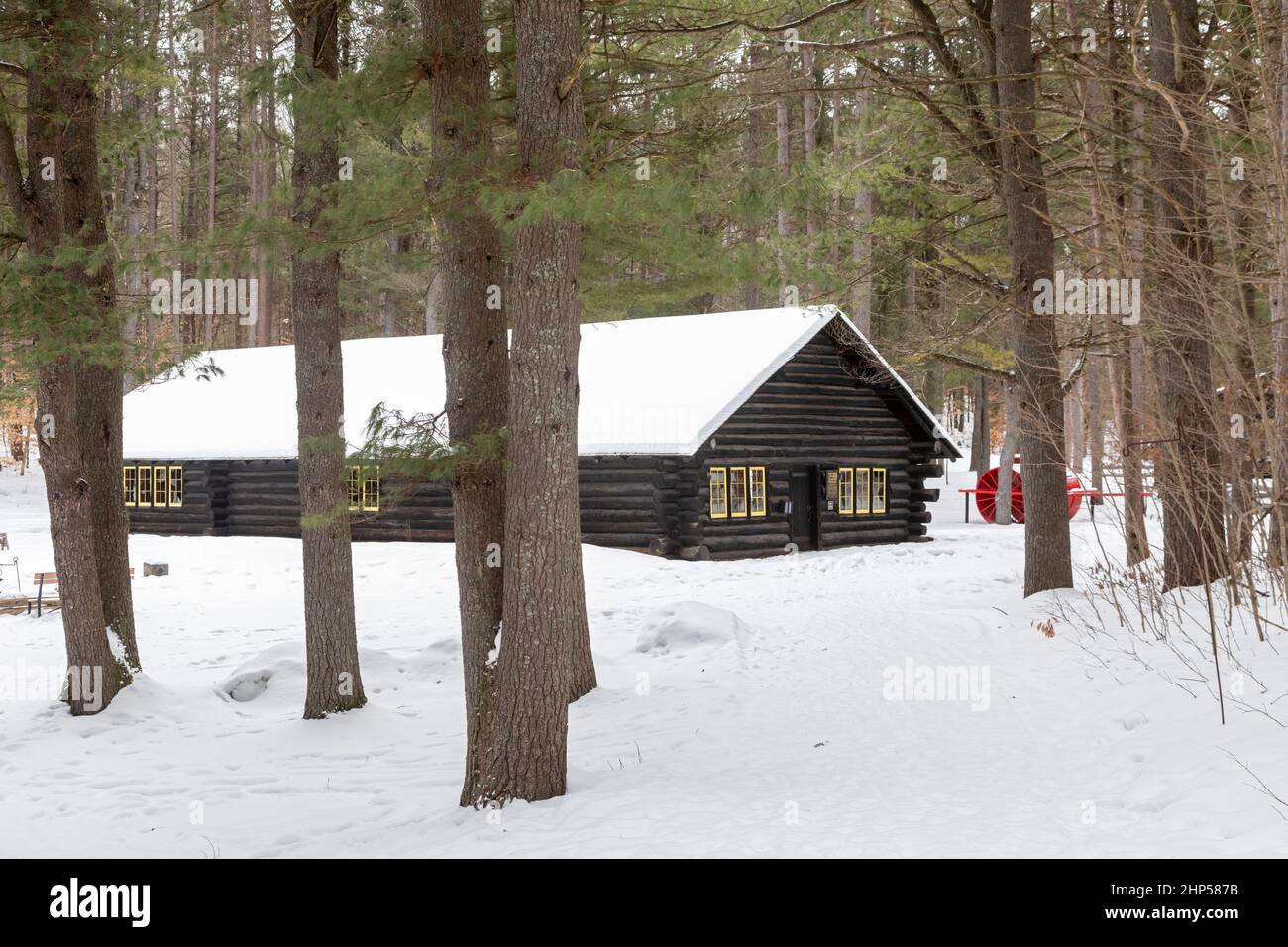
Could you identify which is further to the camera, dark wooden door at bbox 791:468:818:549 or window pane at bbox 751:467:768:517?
dark wooden door at bbox 791:468:818:549

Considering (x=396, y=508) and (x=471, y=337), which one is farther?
(x=396, y=508)

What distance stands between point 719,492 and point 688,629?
30.9 feet

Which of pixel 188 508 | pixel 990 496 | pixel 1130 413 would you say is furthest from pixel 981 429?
pixel 1130 413

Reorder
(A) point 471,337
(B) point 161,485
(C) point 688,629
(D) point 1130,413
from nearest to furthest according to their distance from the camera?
(A) point 471,337, (D) point 1130,413, (C) point 688,629, (B) point 161,485

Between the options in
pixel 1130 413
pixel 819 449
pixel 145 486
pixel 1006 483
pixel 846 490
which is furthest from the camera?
pixel 1006 483

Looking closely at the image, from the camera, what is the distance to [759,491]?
23.4 m

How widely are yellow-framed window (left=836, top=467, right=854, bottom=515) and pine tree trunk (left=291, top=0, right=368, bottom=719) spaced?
631 inches

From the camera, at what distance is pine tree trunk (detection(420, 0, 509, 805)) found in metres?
7.74

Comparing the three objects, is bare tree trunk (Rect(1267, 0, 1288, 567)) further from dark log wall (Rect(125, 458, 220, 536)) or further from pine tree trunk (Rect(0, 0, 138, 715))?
dark log wall (Rect(125, 458, 220, 536))

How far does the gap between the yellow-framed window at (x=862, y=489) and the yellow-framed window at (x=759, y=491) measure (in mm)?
2902

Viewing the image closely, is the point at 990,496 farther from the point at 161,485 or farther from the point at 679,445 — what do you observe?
the point at 161,485

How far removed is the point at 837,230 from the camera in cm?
1641

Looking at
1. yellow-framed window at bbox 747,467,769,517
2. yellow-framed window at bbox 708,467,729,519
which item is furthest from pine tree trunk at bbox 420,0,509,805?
yellow-framed window at bbox 747,467,769,517
